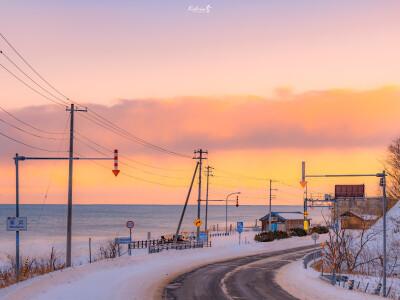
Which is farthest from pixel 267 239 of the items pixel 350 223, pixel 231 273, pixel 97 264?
pixel 97 264

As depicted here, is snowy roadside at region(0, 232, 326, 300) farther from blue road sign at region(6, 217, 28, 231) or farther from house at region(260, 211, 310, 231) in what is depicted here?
house at region(260, 211, 310, 231)

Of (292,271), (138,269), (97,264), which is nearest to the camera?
(97,264)

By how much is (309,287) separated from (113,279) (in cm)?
1171

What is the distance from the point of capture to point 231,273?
37.0 m

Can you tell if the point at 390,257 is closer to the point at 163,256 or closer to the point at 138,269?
the point at 163,256

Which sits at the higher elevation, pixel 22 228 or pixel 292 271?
pixel 22 228

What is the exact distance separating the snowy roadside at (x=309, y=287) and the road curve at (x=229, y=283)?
0.64 meters

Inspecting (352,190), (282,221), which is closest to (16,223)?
(352,190)

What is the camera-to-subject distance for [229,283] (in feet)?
103

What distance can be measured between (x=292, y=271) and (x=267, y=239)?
34.7 m

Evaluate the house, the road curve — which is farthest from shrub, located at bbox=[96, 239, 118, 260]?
the house

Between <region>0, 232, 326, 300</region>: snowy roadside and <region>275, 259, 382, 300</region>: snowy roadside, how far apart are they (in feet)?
24.4

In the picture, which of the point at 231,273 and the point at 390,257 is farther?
the point at 390,257

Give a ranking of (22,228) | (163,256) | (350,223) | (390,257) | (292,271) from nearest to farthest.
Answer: (22,228)
(292,271)
(163,256)
(390,257)
(350,223)
